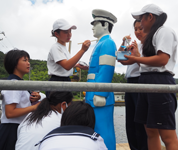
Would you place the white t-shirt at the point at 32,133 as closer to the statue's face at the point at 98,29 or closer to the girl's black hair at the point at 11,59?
the girl's black hair at the point at 11,59

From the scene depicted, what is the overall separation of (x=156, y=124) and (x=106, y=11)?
1340 millimetres

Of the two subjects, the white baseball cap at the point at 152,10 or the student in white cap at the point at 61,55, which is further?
the student in white cap at the point at 61,55

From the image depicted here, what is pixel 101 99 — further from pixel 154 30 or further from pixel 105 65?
pixel 154 30

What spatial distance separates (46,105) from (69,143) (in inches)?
26.0

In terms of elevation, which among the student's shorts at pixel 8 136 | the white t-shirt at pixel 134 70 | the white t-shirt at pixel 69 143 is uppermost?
the white t-shirt at pixel 134 70

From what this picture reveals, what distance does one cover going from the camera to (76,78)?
9.74 ft

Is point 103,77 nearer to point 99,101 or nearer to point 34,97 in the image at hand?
point 99,101

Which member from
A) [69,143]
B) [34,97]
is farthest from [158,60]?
[34,97]

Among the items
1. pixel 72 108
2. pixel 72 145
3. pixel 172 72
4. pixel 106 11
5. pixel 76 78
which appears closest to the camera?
pixel 72 145

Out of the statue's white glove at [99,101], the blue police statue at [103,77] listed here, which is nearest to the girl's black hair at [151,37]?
the blue police statue at [103,77]

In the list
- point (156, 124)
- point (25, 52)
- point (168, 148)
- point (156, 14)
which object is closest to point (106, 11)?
point (156, 14)

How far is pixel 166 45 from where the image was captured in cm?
136

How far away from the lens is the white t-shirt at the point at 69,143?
2.69 ft

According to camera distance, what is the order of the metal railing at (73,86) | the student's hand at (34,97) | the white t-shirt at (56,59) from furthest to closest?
the white t-shirt at (56,59) → the student's hand at (34,97) → the metal railing at (73,86)
